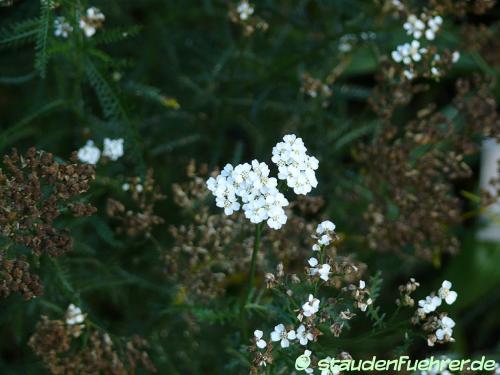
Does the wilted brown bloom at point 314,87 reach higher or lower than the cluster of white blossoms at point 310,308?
higher

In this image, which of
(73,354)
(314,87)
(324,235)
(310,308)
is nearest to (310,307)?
(310,308)

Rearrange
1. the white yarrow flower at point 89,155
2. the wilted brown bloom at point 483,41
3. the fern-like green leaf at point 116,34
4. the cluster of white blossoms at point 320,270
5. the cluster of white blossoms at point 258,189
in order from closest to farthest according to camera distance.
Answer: the cluster of white blossoms at point 258,189, the cluster of white blossoms at point 320,270, the fern-like green leaf at point 116,34, the white yarrow flower at point 89,155, the wilted brown bloom at point 483,41

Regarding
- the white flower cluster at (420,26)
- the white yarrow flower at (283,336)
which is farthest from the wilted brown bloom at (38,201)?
the white flower cluster at (420,26)

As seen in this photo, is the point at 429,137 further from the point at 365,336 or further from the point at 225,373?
the point at 225,373

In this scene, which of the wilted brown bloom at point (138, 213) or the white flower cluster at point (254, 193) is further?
the wilted brown bloom at point (138, 213)

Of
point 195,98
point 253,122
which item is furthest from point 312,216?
point 195,98

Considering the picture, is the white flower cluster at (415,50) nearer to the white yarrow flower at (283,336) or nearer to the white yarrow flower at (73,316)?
the white yarrow flower at (283,336)
